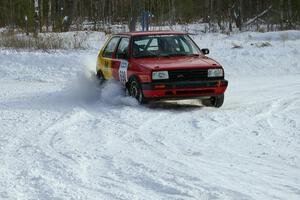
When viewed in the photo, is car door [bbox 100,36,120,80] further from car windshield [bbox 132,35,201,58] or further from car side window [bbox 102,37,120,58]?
car windshield [bbox 132,35,201,58]

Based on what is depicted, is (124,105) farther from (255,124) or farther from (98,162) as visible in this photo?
(98,162)

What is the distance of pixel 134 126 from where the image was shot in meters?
8.63

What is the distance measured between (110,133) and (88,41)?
17215 mm

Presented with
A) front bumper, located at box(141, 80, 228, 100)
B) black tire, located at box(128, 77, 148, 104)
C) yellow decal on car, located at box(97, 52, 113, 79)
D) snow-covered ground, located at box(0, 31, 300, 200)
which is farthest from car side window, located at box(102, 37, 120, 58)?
front bumper, located at box(141, 80, 228, 100)

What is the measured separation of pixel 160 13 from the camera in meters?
43.2

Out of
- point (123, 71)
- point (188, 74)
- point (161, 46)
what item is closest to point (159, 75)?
point (188, 74)

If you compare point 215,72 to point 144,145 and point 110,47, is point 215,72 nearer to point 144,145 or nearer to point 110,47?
point 110,47

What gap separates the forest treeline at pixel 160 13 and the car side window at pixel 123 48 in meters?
18.7

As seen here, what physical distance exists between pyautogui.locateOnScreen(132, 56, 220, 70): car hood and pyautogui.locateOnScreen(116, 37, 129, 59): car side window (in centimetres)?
46

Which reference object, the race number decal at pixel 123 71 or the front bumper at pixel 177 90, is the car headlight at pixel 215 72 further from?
the race number decal at pixel 123 71

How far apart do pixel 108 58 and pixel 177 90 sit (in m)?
2.54

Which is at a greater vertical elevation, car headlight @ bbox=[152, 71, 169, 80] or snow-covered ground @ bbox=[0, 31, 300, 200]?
car headlight @ bbox=[152, 71, 169, 80]

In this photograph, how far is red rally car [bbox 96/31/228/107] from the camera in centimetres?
1020

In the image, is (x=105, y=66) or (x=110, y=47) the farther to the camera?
(x=110, y=47)
